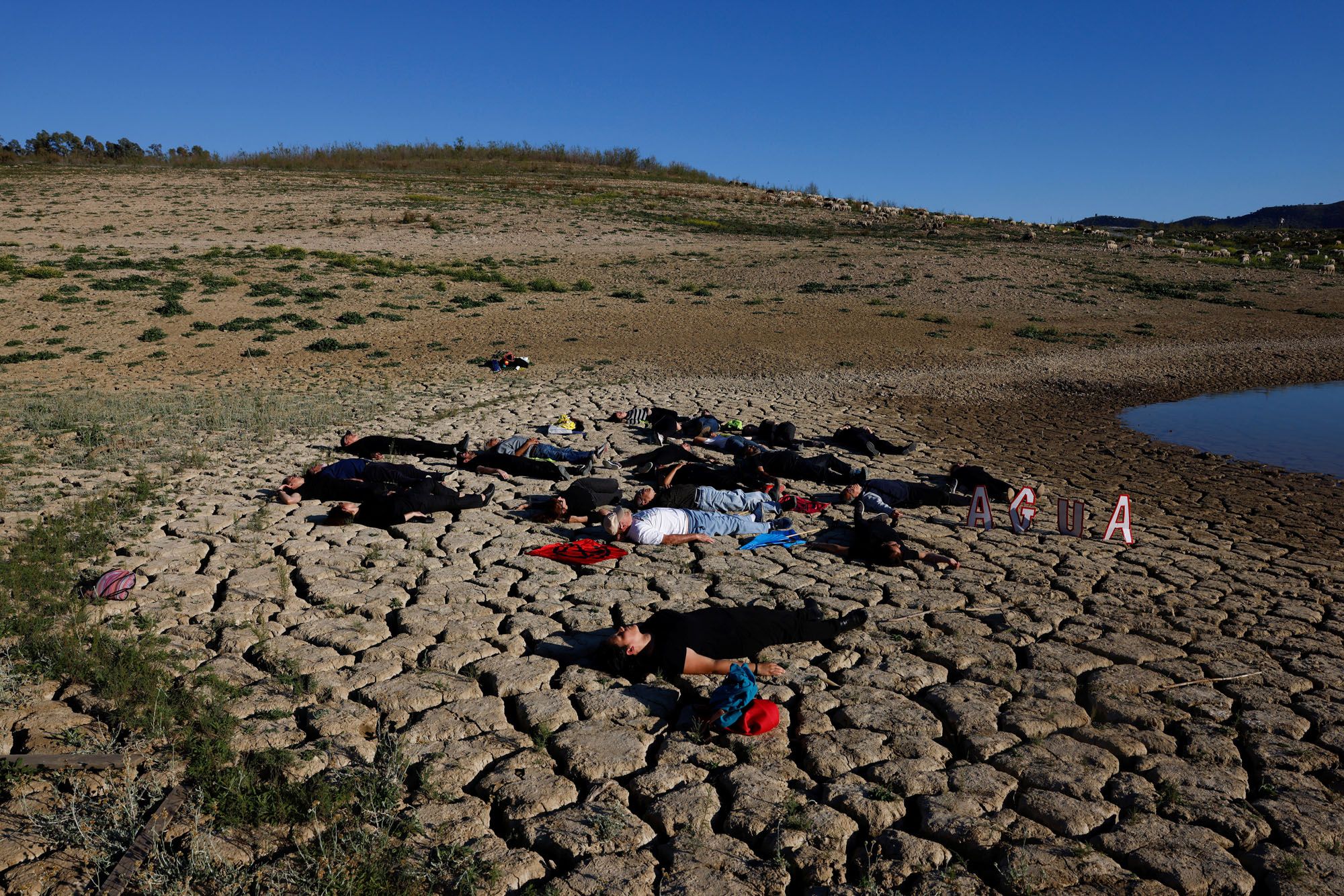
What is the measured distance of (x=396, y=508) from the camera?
6883 mm

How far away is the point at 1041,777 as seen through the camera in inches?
Answer: 149

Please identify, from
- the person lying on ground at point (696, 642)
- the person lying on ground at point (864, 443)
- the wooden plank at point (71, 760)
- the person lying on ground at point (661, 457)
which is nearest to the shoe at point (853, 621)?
the person lying on ground at point (696, 642)

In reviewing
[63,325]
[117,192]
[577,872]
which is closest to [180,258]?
[63,325]

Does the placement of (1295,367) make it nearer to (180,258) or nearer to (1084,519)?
(1084,519)

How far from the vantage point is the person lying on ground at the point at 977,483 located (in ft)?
25.5

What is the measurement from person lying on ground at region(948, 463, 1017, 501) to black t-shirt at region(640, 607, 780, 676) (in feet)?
12.4

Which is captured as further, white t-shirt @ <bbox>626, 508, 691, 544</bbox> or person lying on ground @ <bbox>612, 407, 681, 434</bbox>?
person lying on ground @ <bbox>612, 407, 681, 434</bbox>

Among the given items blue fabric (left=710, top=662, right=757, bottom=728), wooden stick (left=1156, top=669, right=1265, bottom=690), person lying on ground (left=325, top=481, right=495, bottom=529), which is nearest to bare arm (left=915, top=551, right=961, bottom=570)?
wooden stick (left=1156, top=669, right=1265, bottom=690)

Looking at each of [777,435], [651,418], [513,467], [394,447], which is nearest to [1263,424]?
[777,435]

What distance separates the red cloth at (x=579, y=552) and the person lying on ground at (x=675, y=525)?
19 centimetres

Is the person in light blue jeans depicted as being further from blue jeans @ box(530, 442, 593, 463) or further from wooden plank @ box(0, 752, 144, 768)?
wooden plank @ box(0, 752, 144, 768)

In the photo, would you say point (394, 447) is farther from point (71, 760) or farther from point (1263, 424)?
point (1263, 424)

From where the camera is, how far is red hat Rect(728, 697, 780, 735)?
406cm

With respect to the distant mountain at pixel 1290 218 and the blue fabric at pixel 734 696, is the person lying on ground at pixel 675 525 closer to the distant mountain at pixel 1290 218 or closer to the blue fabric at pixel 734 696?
the blue fabric at pixel 734 696
